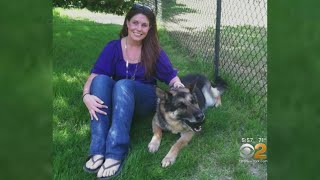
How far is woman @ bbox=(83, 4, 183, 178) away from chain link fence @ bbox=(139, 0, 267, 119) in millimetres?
450

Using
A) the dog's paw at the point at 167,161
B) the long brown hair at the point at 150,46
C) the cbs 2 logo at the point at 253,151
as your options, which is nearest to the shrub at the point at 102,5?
the long brown hair at the point at 150,46

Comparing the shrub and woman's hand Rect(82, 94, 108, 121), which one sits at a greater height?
the shrub

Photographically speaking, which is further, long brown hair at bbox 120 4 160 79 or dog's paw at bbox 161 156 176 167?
long brown hair at bbox 120 4 160 79

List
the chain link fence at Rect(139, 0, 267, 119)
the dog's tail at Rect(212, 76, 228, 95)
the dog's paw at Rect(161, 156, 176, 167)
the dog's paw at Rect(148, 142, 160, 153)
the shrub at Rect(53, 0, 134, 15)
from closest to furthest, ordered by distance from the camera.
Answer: the shrub at Rect(53, 0, 134, 15), the dog's paw at Rect(161, 156, 176, 167), the dog's paw at Rect(148, 142, 160, 153), the chain link fence at Rect(139, 0, 267, 119), the dog's tail at Rect(212, 76, 228, 95)

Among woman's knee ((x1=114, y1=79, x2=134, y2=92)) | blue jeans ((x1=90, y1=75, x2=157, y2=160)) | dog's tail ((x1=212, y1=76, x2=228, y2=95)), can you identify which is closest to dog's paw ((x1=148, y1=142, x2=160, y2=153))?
blue jeans ((x1=90, y1=75, x2=157, y2=160))

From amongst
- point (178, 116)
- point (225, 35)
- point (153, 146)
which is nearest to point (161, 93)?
point (178, 116)

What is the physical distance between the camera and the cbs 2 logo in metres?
1.82

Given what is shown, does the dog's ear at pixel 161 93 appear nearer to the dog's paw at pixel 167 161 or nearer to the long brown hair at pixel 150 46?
the long brown hair at pixel 150 46

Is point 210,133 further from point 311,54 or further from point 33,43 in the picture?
point 33,43

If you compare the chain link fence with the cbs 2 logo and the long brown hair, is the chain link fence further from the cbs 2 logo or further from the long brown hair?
the long brown hair

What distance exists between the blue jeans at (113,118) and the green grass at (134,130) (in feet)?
0.25

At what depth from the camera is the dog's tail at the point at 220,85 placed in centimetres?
270

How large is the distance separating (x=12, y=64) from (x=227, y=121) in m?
1.44

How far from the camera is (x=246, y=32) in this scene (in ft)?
8.87
